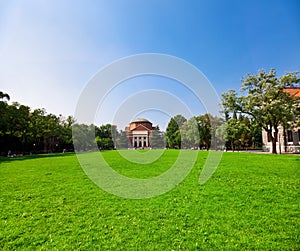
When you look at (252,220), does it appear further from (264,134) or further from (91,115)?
(264,134)

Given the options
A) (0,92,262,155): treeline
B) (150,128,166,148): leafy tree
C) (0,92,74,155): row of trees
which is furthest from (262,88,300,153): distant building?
(0,92,74,155): row of trees

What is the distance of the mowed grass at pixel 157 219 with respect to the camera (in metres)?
4.62

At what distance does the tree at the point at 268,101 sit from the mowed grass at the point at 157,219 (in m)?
20.0

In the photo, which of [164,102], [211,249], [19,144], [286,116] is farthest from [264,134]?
[19,144]

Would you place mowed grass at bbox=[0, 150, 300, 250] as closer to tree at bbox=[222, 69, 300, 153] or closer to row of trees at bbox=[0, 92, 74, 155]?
tree at bbox=[222, 69, 300, 153]

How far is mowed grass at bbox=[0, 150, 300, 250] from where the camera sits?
4.62 m

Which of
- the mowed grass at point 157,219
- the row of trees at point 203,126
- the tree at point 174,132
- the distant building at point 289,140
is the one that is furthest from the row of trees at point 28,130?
the distant building at point 289,140

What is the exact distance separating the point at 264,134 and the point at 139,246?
42.4m

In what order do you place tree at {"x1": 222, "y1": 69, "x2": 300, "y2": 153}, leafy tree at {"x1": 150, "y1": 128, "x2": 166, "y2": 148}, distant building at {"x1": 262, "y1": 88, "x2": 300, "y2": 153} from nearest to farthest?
tree at {"x1": 222, "y1": 69, "x2": 300, "y2": 153} → distant building at {"x1": 262, "y1": 88, "x2": 300, "y2": 153} → leafy tree at {"x1": 150, "y1": 128, "x2": 166, "y2": 148}

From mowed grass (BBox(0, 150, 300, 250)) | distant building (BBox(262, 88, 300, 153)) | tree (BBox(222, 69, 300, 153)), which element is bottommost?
mowed grass (BBox(0, 150, 300, 250))

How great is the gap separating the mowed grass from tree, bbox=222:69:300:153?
65.7 feet

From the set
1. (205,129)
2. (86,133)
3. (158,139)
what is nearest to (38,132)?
(86,133)

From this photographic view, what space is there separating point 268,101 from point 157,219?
87.3 ft

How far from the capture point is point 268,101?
89.9 ft
